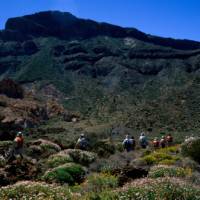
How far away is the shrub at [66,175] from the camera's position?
17344mm

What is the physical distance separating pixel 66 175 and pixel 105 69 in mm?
105769

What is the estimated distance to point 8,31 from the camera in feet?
537

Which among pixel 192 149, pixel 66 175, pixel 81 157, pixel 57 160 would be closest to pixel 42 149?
pixel 81 157

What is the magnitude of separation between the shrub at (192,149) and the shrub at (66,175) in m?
5.25

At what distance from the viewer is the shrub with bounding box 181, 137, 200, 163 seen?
72.2 ft

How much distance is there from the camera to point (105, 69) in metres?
123

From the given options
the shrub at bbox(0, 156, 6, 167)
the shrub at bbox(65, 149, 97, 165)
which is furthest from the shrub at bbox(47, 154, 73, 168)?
the shrub at bbox(0, 156, 6, 167)

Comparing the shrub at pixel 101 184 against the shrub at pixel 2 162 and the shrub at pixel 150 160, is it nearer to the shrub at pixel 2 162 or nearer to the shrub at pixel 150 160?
the shrub at pixel 2 162

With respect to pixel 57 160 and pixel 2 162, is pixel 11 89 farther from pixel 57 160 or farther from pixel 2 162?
pixel 2 162

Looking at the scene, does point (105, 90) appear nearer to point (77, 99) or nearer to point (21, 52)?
point (77, 99)

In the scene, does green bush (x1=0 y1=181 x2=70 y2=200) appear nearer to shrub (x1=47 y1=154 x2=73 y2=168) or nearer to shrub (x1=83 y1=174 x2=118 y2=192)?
shrub (x1=83 y1=174 x2=118 y2=192)

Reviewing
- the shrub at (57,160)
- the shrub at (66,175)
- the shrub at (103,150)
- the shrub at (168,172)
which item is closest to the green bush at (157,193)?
the shrub at (168,172)

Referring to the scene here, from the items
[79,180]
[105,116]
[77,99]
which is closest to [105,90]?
[77,99]

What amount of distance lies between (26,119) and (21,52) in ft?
272
